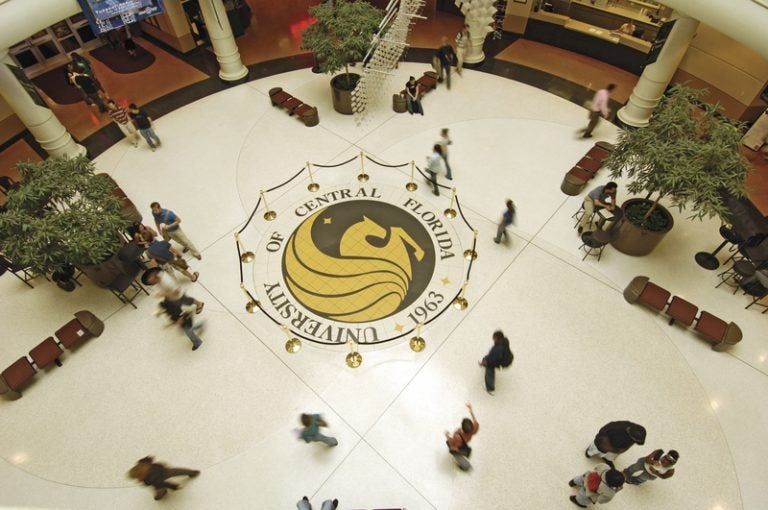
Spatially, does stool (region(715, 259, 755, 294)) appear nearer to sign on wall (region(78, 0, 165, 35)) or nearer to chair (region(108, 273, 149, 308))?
chair (region(108, 273, 149, 308))

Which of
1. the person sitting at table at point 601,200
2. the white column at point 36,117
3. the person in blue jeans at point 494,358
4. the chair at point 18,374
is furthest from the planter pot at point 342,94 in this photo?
the chair at point 18,374

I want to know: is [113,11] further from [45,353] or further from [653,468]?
[653,468]

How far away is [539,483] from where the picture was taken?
5.93m

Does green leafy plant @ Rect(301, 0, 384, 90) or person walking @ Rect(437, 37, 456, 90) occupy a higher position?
green leafy plant @ Rect(301, 0, 384, 90)

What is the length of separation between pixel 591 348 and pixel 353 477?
4362 millimetres

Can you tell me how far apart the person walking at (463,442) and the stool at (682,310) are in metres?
4.03

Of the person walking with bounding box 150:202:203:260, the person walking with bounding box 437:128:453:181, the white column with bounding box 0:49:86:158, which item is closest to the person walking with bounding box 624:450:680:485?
the person walking with bounding box 437:128:453:181

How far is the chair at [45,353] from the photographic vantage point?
6934 mm

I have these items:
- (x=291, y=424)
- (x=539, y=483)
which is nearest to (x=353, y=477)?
(x=291, y=424)

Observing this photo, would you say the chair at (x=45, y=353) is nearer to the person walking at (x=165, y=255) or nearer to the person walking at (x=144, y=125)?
the person walking at (x=165, y=255)

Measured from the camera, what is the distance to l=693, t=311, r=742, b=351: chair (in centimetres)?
679

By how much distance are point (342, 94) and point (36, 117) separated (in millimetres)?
7107

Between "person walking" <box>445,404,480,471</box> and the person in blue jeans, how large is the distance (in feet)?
2.85

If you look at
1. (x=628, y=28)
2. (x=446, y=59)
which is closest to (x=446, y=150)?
(x=446, y=59)
